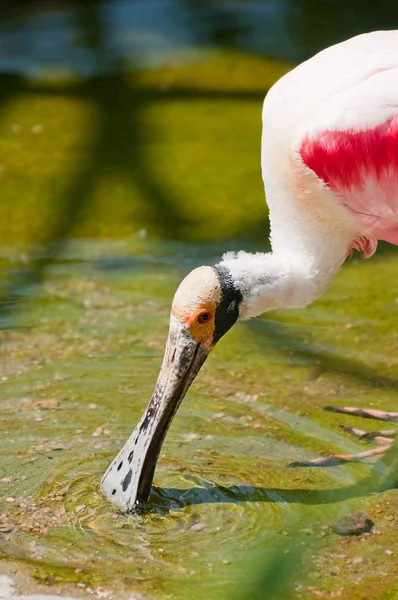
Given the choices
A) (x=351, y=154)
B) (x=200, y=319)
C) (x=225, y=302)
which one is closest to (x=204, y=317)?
(x=200, y=319)

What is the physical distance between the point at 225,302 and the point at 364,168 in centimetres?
81

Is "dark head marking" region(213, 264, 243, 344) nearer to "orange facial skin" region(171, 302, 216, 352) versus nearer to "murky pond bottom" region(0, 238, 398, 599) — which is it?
"orange facial skin" region(171, 302, 216, 352)

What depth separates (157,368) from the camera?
513 cm

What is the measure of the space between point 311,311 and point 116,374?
46.1 inches

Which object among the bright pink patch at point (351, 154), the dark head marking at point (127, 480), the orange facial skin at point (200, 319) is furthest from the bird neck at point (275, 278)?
the dark head marking at point (127, 480)

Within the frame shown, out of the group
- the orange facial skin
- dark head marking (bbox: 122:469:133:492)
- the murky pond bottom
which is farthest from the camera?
the orange facial skin

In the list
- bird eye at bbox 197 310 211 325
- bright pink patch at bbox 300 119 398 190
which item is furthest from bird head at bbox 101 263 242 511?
bright pink patch at bbox 300 119 398 190

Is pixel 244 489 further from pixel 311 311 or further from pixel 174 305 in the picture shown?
pixel 311 311

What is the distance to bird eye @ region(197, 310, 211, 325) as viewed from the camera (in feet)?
13.9

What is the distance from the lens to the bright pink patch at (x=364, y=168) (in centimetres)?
442

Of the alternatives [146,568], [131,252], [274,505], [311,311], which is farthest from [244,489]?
[131,252]

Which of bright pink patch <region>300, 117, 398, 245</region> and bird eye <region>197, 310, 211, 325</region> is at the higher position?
bright pink patch <region>300, 117, 398, 245</region>

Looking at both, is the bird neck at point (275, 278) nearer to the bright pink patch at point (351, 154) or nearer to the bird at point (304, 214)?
the bird at point (304, 214)

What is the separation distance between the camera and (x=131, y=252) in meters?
6.30
